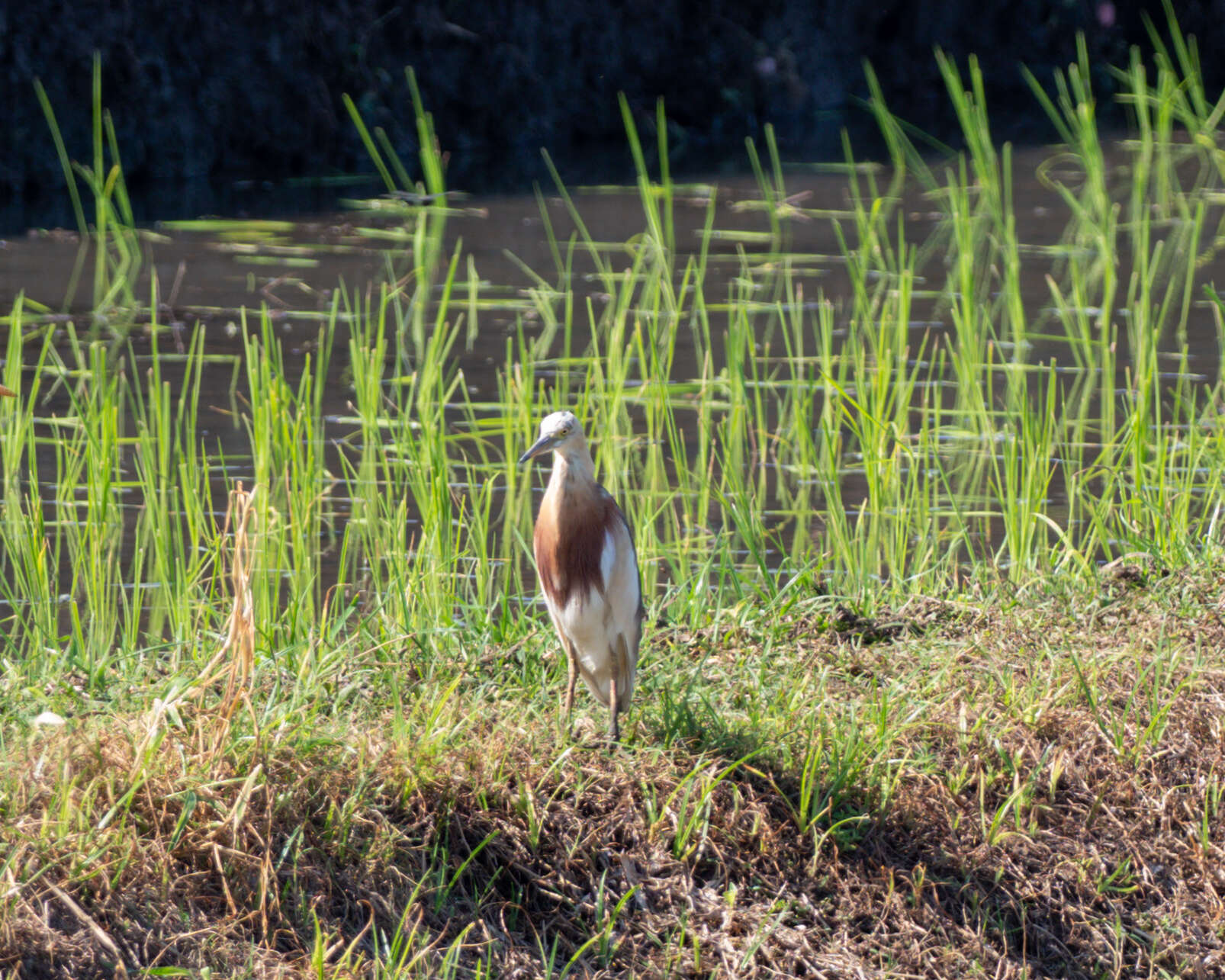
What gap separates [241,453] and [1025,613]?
8.16 ft

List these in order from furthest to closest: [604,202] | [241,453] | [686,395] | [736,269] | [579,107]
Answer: [579,107], [604,202], [736,269], [686,395], [241,453]

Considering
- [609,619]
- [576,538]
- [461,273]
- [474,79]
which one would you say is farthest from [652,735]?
[474,79]

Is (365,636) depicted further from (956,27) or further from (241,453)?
(956,27)

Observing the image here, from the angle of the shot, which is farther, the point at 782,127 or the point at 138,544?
the point at 782,127

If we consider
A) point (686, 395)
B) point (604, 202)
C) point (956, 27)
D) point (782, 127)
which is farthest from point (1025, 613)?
point (956, 27)

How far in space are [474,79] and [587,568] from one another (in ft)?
28.7

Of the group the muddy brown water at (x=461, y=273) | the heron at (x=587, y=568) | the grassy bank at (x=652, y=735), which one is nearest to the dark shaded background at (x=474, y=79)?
the muddy brown water at (x=461, y=273)

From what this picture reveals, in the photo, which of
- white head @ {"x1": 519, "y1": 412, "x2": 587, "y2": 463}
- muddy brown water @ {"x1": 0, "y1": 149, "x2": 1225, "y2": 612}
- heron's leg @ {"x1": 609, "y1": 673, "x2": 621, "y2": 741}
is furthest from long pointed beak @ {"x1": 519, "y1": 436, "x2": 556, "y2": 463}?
muddy brown water @ {"x1": 0, "y1": 149, "x2": 1225, "y2": 612}

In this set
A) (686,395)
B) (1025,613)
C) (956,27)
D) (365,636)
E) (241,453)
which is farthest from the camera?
(956,27)

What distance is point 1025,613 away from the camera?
2.85 m

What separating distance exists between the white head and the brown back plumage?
6 centimetres

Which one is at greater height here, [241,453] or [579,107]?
[579,107]

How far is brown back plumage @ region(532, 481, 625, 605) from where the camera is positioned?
2.25 m

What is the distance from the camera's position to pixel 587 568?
2256mm
